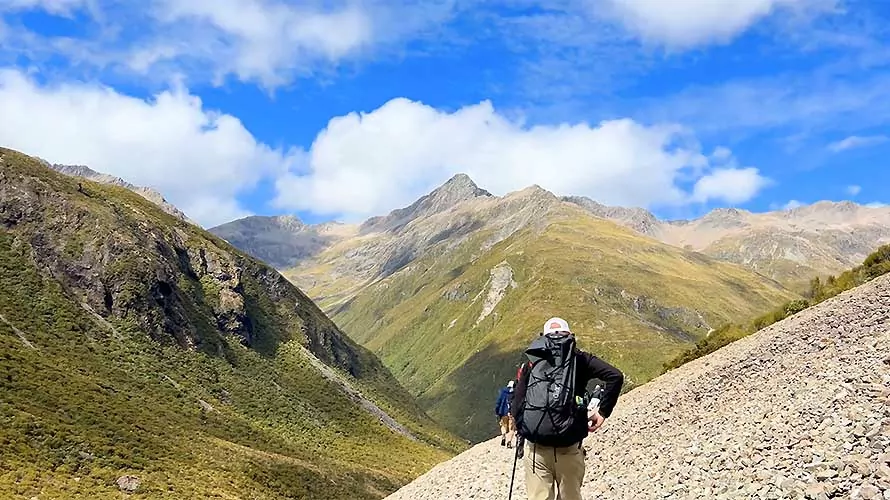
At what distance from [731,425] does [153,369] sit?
446ft

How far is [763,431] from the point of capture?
1789cm

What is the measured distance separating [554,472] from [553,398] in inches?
56.2

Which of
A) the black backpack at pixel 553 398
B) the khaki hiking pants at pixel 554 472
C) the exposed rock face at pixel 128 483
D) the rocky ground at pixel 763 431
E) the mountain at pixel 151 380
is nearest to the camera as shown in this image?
the black backpack at pixel 553 398

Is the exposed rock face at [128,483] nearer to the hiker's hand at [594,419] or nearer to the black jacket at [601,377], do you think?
the hiker's hand at [594,419]

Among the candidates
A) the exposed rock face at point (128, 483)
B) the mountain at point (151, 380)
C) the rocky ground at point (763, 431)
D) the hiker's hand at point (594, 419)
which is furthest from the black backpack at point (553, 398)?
the exposed rock face at point (128, 483)

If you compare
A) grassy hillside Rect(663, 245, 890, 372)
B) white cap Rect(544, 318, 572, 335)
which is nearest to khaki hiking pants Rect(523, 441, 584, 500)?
white cap Rect(544, 318, 572, 335)

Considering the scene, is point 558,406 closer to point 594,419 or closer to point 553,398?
point 553,398

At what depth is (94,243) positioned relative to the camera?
15550 centimetres

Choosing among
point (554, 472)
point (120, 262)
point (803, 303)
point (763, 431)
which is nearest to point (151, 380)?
point (120, 262)

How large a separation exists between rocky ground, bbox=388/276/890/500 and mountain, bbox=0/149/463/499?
64.9 meters

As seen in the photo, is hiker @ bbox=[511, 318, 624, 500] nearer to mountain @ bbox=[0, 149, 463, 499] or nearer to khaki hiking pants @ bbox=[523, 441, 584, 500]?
khaki hiking pants @ bbox=[523, 441, 584, 500]

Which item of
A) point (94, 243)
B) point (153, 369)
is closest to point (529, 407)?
point (153, 369)

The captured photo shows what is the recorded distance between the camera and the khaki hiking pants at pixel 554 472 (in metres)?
11.1

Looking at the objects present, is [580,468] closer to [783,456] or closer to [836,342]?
[783,456]
